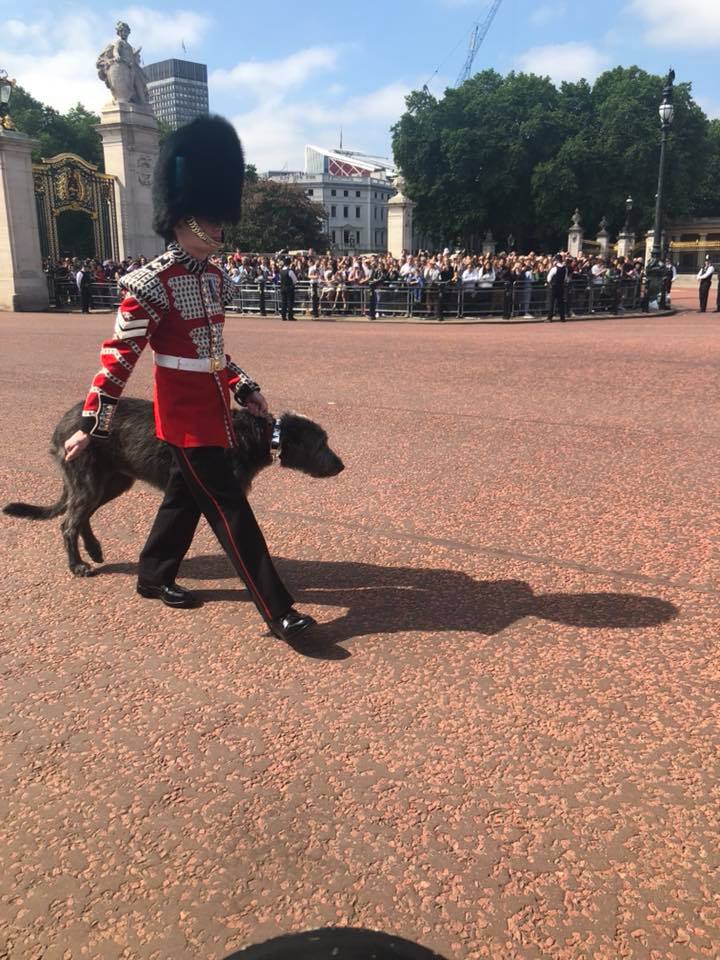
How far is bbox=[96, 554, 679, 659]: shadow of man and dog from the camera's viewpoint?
3.53 meters

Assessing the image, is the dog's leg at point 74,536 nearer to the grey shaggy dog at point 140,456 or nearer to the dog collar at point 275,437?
the grey shaggy dog at point 140,456

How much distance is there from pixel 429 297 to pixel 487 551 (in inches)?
728

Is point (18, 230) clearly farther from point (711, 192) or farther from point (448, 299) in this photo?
point (711, 192)

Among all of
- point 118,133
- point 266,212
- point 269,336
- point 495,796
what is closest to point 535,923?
point 495,796

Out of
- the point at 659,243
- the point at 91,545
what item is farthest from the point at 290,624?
the point at 659,243

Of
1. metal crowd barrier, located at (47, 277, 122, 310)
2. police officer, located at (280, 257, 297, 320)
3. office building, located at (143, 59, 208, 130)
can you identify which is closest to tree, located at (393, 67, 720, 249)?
metal crowd barrier, located at (47, 277, 122, 310)

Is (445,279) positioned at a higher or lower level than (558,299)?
higher

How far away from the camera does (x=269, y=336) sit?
17391mm

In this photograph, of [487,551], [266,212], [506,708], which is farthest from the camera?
[266,212]

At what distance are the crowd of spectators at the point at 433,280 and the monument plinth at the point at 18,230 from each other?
1464 mm

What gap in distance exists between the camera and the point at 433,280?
22.1 m

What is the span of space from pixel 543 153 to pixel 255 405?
205ft

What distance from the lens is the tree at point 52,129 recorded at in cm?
6122

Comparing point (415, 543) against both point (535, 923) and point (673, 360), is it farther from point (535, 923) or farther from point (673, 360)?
point (673, 360)
